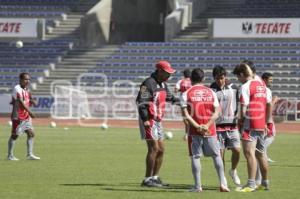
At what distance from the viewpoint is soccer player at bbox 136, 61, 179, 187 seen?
635 inches

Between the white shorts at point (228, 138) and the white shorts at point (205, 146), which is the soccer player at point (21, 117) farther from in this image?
the white shorts at point (205, 146)

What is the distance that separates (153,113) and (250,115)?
206 centimetres

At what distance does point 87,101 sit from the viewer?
156ft

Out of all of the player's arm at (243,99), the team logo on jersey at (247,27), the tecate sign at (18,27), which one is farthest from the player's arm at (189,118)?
the tecate sign at (18,27)

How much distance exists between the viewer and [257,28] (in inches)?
1962

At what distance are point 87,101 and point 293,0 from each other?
14912mm

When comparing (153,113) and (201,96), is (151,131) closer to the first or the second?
(153,113)

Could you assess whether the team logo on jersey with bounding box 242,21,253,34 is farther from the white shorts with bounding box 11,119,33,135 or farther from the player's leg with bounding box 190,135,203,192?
the player's leg with bounding box 190,135,203,192

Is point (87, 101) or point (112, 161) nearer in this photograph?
point (112, 161)

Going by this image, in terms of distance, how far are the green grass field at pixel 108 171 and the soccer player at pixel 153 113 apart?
0.45 m

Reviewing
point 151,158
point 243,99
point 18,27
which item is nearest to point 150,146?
point 151,158

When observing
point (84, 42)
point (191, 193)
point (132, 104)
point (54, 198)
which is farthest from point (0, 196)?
point (84, 42)

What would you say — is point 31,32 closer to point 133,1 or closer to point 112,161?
point 133,1

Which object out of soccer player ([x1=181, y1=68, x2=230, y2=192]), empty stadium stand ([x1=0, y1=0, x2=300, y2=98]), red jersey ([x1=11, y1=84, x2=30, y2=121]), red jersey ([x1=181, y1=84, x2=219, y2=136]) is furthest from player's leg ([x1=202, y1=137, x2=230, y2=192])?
empty stadium stand ([x1=0, y1=0, x2=300, y2=98])
